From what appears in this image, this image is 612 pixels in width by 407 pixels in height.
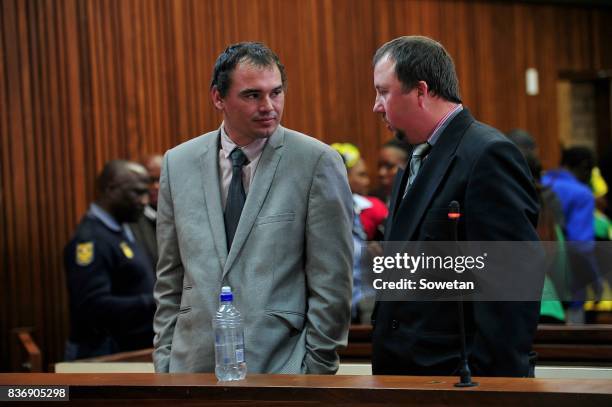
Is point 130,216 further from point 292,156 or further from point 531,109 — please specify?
point 531,109

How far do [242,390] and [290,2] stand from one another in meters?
5.70

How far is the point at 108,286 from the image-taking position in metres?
5.16

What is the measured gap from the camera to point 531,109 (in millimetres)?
9242

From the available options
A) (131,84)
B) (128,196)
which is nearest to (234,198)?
(128,196)

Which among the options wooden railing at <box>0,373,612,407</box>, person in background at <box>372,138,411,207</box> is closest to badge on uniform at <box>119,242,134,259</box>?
person in background at <box>372,138,411,207</box>

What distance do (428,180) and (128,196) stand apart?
3.11 metres

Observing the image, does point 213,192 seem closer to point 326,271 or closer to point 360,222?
point 326,271

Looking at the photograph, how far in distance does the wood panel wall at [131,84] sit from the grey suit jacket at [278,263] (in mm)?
3642

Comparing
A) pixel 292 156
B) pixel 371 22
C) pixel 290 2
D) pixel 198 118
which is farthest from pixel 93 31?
pixel 292 156

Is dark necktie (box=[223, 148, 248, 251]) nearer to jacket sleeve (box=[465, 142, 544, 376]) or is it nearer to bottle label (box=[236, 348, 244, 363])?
bottle label (box=[236, 348, 244, 363])

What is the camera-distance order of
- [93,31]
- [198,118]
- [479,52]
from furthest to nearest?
[479,52]
[198,118]
[93,31]

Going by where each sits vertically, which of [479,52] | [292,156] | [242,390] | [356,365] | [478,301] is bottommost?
[356,365]

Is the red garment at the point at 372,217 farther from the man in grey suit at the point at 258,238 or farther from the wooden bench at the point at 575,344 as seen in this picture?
the man in grey suit at the point at 258,238

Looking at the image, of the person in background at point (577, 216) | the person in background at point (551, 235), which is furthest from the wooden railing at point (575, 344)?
the person in background at point (577, 216)
